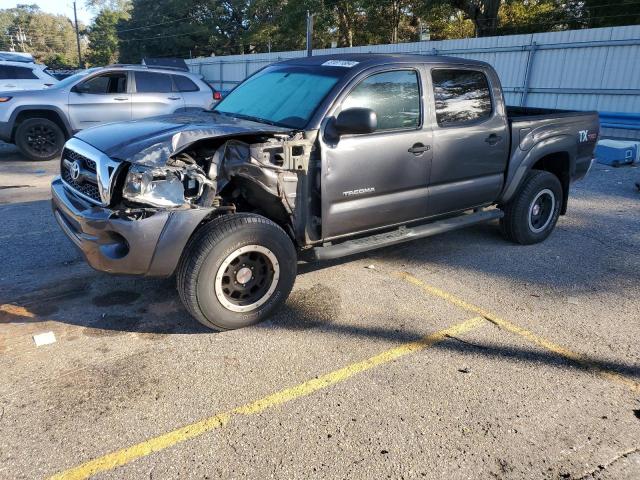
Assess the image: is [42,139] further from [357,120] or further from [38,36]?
[38,36]

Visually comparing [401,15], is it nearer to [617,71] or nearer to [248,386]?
[617,71]

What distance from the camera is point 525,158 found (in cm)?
506

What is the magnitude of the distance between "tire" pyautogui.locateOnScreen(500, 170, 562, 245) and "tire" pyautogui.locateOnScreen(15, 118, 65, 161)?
8.79 m

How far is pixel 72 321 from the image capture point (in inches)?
145

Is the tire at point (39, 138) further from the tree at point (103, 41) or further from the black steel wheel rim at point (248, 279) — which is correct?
the tree at point (103, 41)

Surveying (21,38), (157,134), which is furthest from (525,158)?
(21,38)

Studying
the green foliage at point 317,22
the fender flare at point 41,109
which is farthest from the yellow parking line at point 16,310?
the green foliage at point 317,22

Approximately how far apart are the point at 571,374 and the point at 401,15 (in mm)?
30182

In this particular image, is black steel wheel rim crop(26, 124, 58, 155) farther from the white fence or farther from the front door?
the white fence

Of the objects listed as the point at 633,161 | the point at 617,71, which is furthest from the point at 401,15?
the point at 633,161

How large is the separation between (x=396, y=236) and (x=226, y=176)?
1.61 metres

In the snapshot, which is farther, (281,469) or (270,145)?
(270,145)

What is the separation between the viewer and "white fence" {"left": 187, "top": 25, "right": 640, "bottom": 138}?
11.4m

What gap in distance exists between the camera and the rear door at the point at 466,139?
4422mm
